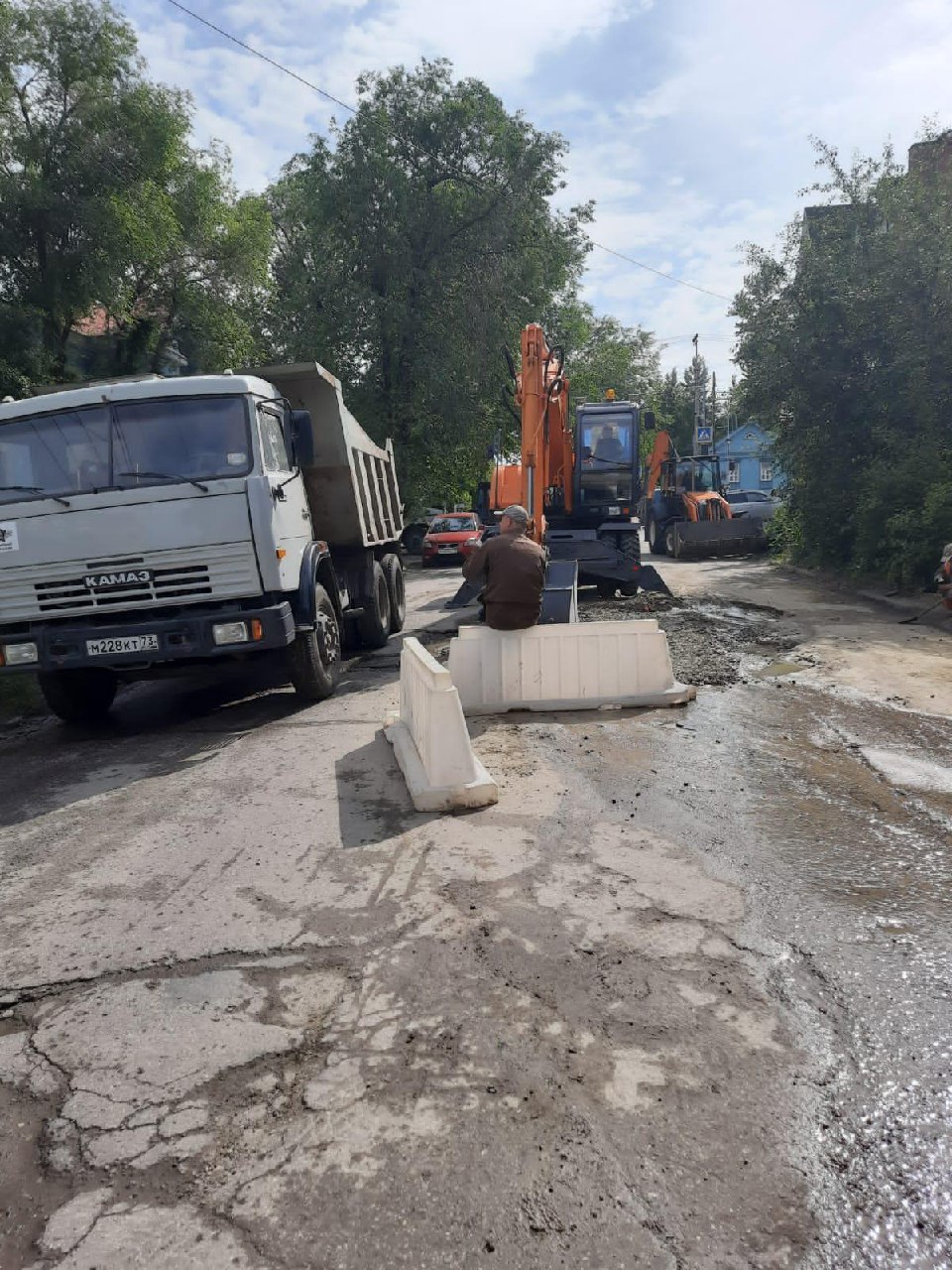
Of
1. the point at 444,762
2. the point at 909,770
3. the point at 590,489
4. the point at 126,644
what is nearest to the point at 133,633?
the point at 126,644

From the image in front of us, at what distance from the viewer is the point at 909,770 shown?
551 centimetres

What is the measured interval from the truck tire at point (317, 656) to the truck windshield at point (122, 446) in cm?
142

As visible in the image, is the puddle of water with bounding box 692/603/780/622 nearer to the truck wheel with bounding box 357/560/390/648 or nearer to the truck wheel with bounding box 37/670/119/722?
the truck wheel with bounding box 357/560/390/648

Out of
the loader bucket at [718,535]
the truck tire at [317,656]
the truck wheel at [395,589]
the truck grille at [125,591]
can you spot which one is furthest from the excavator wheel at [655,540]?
the truck grille at [125,591]

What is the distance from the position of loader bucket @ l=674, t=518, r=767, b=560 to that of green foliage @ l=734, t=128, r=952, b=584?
3.10m

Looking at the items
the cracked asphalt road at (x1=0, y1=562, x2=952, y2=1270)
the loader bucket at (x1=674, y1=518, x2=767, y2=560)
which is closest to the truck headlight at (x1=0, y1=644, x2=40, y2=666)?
the cracked asphalt road at (x1=0, y1=562, x2=952, y2=1270)

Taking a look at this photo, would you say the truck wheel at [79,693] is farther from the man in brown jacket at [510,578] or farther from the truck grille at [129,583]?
the man in brown jacket at [510,578]

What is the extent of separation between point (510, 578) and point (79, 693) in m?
3.86

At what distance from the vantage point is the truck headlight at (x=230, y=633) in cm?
671

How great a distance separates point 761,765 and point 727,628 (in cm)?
569

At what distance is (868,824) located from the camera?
15.3ft

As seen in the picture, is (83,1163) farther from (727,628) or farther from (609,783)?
(727,628)

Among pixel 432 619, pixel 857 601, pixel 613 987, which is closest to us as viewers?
pixel 613 987

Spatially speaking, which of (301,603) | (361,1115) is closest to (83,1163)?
(361,1115)
